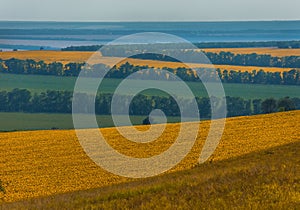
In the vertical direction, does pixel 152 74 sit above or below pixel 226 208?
below

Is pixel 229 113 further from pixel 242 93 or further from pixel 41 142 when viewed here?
pixel 41 142

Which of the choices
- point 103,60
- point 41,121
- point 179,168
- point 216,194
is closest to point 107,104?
point 41,121

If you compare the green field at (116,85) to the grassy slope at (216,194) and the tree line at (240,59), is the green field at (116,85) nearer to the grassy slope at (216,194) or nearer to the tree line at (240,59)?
the tree line at (240,59)

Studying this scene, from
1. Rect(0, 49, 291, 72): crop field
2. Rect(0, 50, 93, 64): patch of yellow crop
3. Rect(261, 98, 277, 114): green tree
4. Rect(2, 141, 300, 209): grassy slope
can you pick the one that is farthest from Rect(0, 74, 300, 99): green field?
Rect(2, 141, 300, 209): grassy slope

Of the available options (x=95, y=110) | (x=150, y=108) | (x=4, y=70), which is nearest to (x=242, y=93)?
(x=150, y=108)

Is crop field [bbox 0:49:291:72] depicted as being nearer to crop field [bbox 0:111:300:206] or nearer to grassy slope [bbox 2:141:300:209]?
crop field [bbox 0:111:300:206]

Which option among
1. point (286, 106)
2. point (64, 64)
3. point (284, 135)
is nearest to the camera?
point (284, 135)
